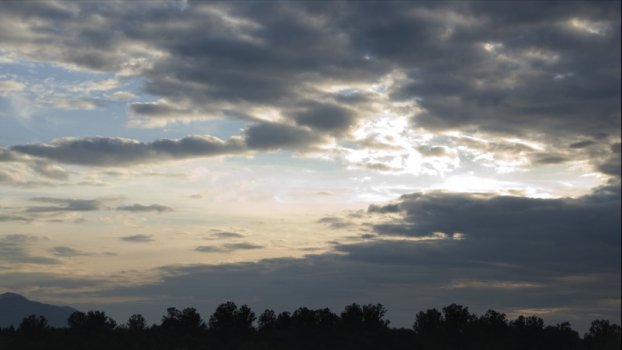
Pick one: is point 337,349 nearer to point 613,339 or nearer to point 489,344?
point 489,344

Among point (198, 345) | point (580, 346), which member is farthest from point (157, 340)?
point (580, 346)

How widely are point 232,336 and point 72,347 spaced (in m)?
48.4

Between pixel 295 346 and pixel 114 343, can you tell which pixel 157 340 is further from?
pixel 295 346

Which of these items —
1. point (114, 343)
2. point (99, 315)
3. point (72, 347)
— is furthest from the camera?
point (99, 315)

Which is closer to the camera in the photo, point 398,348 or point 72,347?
point 72,347

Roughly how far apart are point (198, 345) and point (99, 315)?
34.2m

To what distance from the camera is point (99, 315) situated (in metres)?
195

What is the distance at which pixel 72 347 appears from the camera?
163 m

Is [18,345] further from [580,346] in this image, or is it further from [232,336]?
[580,346]

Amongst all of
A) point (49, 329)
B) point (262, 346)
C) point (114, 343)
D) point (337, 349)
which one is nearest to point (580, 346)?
point (337, 349)

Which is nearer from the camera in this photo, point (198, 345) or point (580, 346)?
point (198, 345)

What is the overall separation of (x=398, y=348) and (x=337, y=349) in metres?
16.8

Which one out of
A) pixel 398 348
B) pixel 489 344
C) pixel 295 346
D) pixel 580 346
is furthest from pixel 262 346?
pixel 580 346

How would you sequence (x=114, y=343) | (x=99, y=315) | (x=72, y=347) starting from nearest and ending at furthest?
(x=72, y=347), (x=114, y=343), (x=99, y=315)
